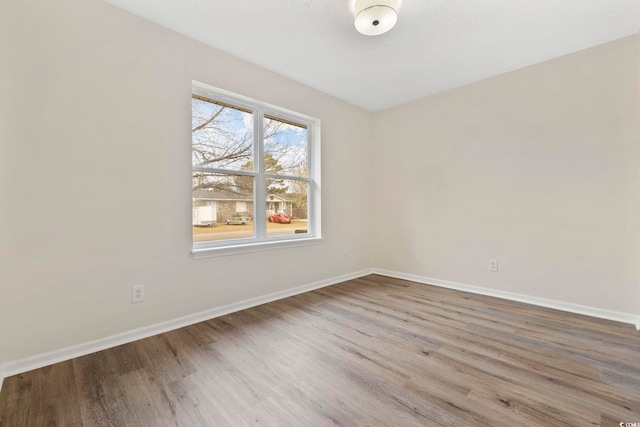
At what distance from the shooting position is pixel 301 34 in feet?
7.56

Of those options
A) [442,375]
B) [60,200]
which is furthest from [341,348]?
[60,200]

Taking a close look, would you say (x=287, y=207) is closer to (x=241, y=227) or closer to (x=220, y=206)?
(x=241, y=227)

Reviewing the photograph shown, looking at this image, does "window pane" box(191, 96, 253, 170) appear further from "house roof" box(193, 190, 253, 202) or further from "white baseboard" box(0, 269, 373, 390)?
"white baseboard" box(0, 269, 373, 390)

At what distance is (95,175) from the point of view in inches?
75.2

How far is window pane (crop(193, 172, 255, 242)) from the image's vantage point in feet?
8.34

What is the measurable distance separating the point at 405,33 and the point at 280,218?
2170 millimetres

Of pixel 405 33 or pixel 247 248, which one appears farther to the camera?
pixel 247 248

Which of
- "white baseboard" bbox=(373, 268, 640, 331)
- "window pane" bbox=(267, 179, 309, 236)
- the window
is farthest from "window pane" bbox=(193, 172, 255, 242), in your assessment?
"white baseboard" bbox=(373, 268, 640, 331)

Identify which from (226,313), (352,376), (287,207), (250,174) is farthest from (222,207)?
(352,376)

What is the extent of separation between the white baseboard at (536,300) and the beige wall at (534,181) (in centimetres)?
6

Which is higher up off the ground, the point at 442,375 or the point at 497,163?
the point at 497,163

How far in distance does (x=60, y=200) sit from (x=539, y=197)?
403 centimetres

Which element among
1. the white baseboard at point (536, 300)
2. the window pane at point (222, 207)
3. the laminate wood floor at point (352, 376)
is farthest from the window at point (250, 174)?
the white baseboard at point (536, 300)

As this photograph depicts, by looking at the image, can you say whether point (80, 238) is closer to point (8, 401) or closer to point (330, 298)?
point (8, 401)
